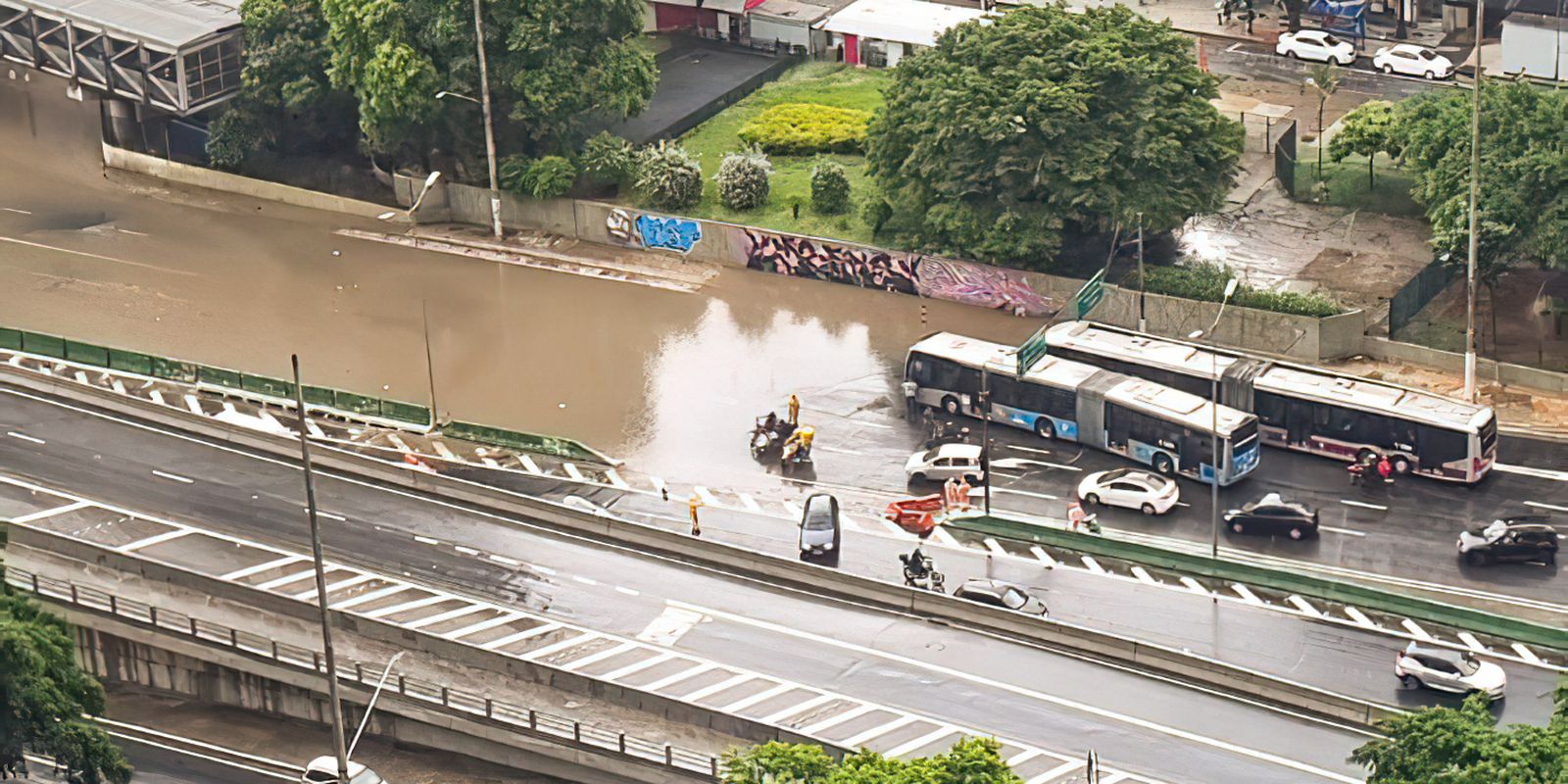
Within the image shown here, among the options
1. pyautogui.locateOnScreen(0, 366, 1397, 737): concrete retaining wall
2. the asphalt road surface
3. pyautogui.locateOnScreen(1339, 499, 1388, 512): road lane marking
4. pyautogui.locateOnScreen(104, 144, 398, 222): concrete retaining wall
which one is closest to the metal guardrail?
pyautogui.locateOnScreen(0, 366, 1397, 737): concrete retaining wall

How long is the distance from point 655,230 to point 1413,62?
131ft

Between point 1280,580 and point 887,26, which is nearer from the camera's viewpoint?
point 1280,580

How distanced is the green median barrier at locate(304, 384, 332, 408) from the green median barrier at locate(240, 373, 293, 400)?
756 mm

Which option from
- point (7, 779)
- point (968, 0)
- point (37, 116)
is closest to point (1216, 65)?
point (968, 0)

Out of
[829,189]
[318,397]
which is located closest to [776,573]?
[318,397]

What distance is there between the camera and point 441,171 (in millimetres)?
104625

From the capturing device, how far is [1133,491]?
77.0 m

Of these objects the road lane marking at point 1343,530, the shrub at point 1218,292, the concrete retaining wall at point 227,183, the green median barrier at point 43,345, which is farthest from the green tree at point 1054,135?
the green median barrier at point 43,345

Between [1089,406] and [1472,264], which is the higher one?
[1472,264]

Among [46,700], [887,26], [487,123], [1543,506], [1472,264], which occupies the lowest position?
[1543,506]

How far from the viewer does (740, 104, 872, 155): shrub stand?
105688 millimetres

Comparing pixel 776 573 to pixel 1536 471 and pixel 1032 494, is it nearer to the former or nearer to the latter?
pixel 1032 494

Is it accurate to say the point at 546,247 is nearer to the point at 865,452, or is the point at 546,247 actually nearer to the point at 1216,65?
the point at 865,452

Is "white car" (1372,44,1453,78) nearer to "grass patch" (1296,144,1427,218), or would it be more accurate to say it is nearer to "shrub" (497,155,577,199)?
"grass patch" (1296,144,1427,218)
